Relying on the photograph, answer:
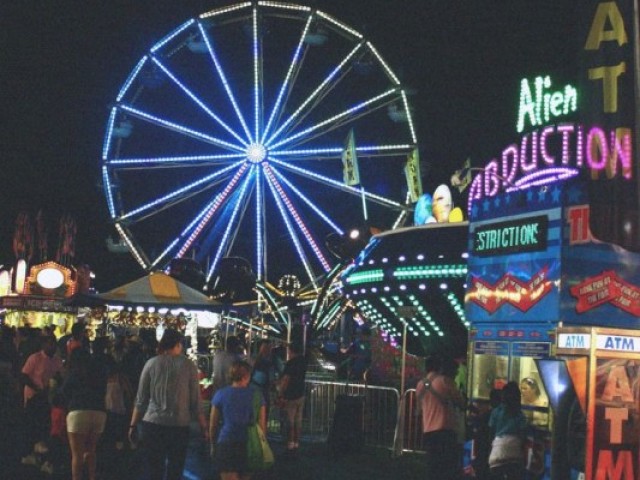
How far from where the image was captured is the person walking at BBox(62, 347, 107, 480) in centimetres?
1077

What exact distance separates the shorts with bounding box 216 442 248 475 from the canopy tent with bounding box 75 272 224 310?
27.9 ft

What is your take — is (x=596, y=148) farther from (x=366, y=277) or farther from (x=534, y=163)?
(x=366, y=277)

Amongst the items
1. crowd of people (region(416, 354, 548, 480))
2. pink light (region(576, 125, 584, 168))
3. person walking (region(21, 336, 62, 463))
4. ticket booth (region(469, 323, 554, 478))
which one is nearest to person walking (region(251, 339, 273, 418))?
person walking (region(21, 336, 62, 463))

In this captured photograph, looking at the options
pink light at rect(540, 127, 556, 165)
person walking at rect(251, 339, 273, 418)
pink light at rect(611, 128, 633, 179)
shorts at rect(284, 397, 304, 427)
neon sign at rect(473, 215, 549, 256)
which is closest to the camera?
pink light at rect(611, 128, 633, 179)

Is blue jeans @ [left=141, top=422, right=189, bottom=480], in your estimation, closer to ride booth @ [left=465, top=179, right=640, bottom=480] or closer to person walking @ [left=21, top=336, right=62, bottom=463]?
ride booth @ [left=465, top=179, right=640, bottom=480]

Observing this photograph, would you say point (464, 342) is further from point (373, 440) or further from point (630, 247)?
point (630, 247)

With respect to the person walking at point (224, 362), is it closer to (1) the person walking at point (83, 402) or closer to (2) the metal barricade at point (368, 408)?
(2) the metal barricade at point (368, 408)

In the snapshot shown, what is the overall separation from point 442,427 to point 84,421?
11.5ft

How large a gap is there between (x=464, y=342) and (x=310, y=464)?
9.40 metres

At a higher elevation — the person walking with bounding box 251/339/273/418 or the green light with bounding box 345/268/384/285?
the green light with bounding box 345/268/384/285

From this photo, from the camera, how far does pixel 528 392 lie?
1127 centimetres

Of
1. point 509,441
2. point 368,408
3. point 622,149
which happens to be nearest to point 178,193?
point 368,408

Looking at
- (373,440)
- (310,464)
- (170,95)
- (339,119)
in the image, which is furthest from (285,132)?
(310,464)

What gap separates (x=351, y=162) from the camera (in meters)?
26.6
